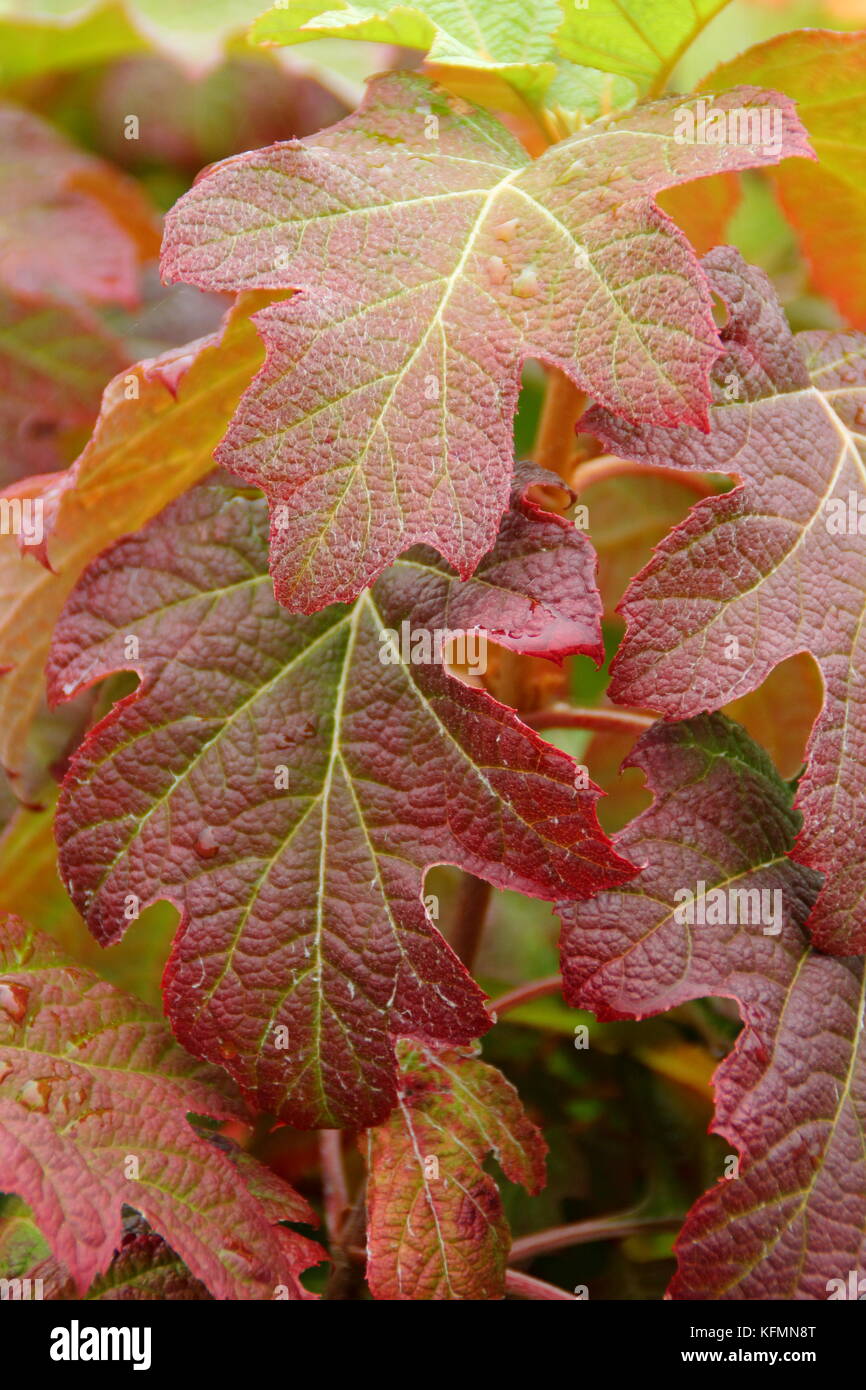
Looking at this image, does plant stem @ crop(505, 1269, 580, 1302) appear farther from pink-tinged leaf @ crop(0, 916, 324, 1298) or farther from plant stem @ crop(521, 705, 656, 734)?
plant stem @ crop(521, 705, 656, 734)

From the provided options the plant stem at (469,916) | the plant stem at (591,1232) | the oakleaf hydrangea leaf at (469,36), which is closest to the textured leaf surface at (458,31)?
the oakleaf hydrangea leaf at (469,36)

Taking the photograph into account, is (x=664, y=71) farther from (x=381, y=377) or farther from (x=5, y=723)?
(x=5, y=723)

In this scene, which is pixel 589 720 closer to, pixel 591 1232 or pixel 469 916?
pixel 469 916

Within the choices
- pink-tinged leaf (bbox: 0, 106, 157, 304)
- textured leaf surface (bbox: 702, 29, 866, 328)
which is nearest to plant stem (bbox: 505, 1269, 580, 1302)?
textured leaf surface (bbox: 702, 29, 866, 328)

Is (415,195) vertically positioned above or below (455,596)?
above

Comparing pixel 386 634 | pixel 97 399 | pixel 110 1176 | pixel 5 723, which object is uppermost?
pixel 97 399

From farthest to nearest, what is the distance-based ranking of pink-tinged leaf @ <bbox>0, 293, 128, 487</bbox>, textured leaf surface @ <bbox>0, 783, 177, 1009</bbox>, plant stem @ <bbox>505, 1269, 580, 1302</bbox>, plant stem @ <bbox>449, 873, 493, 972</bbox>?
pink-tinged leaf @ <bbox>0, 293, 128, 487</bbox>, textured leaf surface @ <bbox>0, 783, 177, 1009</bbox>, plant stem @ <bbox>449, 873, 493, 972</bbox>, plant stem @ <bbox>505, 1269, 580, 1302</bbox>

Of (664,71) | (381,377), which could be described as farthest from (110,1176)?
(664,71)

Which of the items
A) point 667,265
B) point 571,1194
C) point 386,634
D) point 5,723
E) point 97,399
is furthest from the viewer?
point 97,399
